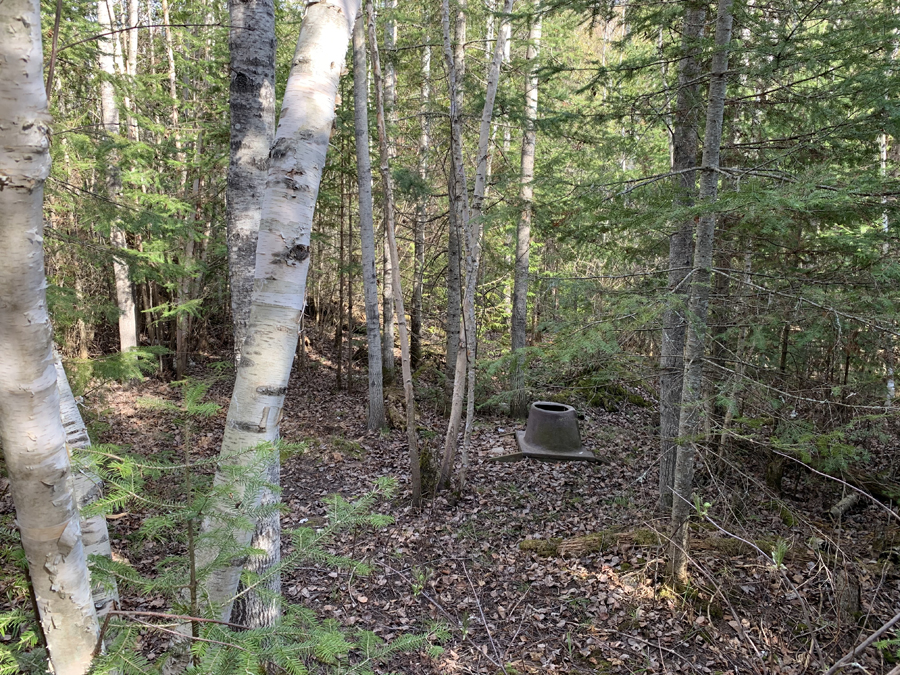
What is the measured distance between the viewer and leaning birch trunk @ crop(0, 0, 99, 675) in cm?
103

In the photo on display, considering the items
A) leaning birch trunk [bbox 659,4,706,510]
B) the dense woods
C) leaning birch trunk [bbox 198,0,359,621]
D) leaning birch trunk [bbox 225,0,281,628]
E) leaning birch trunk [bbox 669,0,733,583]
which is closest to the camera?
the dense woods

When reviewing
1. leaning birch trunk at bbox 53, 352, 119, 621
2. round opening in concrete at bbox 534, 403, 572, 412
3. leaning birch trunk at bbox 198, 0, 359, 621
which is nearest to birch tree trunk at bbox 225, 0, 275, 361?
leaning birch trunk at bbox 53, 352, 119, 621

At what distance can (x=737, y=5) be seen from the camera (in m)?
4.61

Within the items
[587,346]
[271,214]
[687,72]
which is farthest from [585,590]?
[687,72]

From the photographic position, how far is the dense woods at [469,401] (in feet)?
4.69

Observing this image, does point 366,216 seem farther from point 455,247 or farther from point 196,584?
point 196,584

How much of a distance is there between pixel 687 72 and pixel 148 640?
7491 mm

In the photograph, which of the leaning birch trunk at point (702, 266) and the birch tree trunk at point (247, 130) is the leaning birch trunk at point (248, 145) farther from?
the leaning birch trunk at point (702, 266)

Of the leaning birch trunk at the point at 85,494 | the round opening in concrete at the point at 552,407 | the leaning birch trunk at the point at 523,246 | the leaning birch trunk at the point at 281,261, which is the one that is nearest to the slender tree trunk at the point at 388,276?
the leaning birch trunk at the point at 523,246

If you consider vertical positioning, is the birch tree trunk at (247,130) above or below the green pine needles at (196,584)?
above

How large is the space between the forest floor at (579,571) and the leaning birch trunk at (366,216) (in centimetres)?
116

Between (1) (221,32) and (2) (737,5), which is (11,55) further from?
(1) (221,32)

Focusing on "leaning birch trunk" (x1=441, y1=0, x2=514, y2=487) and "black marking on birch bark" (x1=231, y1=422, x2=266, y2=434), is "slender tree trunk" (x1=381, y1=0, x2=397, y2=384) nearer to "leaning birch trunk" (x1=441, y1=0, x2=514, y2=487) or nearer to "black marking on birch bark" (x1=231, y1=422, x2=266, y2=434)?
"leaning birch trunk" (x1=441, y1=0, x2=514, y2=487)

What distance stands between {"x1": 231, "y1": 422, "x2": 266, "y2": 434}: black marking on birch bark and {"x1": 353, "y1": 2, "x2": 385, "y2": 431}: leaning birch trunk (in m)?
6.17
